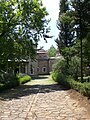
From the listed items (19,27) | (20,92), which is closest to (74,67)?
(19,27)

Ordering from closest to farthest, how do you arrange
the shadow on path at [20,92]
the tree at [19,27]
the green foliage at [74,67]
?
the shadow on path at [20,92]
the tree at [19,27]
the green foliage at [74,67]

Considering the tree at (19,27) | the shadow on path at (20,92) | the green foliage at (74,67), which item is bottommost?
the shadow on path at (20,92)

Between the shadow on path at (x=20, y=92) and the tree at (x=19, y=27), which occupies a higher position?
the tree at (x=19, y=27)

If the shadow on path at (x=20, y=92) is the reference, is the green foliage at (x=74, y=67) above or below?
above

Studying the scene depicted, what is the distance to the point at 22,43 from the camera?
31797mm

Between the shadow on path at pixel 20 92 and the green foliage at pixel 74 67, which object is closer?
the shadow on path at pixel 20 92

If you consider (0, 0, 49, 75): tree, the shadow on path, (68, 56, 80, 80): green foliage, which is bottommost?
the shadow on path

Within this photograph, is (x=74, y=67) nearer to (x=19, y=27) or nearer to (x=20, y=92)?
(x=19, y=27)

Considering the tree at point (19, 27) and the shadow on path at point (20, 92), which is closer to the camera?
the shadow on path at point (20, 92)

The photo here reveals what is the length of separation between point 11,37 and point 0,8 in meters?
3.38

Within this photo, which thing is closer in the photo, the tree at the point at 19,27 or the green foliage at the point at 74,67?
the tree at the point at 19,27

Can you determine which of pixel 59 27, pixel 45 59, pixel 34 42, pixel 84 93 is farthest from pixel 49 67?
pixel 84 93

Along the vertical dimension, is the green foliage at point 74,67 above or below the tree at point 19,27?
below

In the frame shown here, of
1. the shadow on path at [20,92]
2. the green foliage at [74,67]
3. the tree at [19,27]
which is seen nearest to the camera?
the shadow on path at [20,92]
